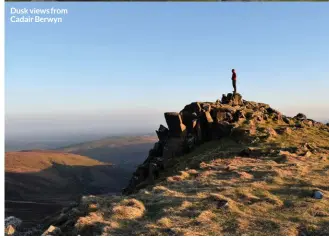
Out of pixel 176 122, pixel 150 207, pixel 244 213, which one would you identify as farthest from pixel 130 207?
pixel 176 122

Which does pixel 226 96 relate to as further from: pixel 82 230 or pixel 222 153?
pixel 82 230

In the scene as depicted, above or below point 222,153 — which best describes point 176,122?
above

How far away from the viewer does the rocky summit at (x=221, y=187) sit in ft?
61.5

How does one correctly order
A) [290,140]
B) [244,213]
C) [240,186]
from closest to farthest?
[244,213], [240,186], [290,140]

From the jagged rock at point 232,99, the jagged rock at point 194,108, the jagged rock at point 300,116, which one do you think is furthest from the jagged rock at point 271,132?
the jagged rock at point 300,116

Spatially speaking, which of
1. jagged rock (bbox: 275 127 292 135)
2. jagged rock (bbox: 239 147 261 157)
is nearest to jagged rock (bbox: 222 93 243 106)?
jagged rock (bbox: 275 127 292 135)

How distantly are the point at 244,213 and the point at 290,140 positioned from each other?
79.7ft

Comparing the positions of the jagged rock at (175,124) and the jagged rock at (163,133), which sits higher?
the jagged rock at (175,124)

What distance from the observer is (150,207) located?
73.0 feet

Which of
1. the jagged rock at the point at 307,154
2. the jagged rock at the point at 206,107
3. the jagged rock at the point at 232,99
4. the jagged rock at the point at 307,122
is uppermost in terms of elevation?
the jagged rock at the point at 232,99

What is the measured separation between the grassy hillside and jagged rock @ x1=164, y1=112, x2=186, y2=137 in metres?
8.51

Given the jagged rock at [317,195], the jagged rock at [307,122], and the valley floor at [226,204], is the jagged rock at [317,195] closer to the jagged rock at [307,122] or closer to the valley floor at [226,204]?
the valley floor at [226,204]

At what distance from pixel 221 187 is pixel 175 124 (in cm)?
2218

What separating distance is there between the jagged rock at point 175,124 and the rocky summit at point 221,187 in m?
0.14
